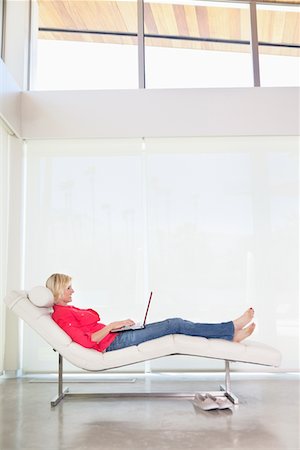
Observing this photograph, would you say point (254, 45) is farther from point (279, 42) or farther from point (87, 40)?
point (87, 40)

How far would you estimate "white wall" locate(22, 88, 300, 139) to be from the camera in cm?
407

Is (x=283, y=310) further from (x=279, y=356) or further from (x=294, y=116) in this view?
(x=294, y=116)

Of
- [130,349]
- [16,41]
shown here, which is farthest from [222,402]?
[16,41]

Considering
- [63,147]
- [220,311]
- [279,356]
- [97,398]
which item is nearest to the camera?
[279,356]

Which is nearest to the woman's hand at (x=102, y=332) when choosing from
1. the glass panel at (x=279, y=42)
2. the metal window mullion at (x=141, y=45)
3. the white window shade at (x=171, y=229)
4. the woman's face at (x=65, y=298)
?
the woman's face at (x=65, y=298)

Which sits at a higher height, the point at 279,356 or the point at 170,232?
the point at 170,232

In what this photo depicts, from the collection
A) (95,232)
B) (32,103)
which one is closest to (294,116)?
(95,232)

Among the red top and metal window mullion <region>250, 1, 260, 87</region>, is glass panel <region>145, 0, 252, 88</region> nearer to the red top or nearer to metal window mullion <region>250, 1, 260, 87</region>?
metal window mullion <region>250, 1, 260, 87</region>

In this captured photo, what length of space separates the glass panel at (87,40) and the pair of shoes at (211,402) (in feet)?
10.0

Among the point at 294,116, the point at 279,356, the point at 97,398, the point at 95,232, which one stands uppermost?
the point at 294,116

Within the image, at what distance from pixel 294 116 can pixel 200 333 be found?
7.50 ft

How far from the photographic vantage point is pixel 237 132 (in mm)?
4062

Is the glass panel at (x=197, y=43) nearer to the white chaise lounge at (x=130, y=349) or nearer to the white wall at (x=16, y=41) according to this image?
the white wall at (x=16, y=41)

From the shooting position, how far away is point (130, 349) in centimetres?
282
